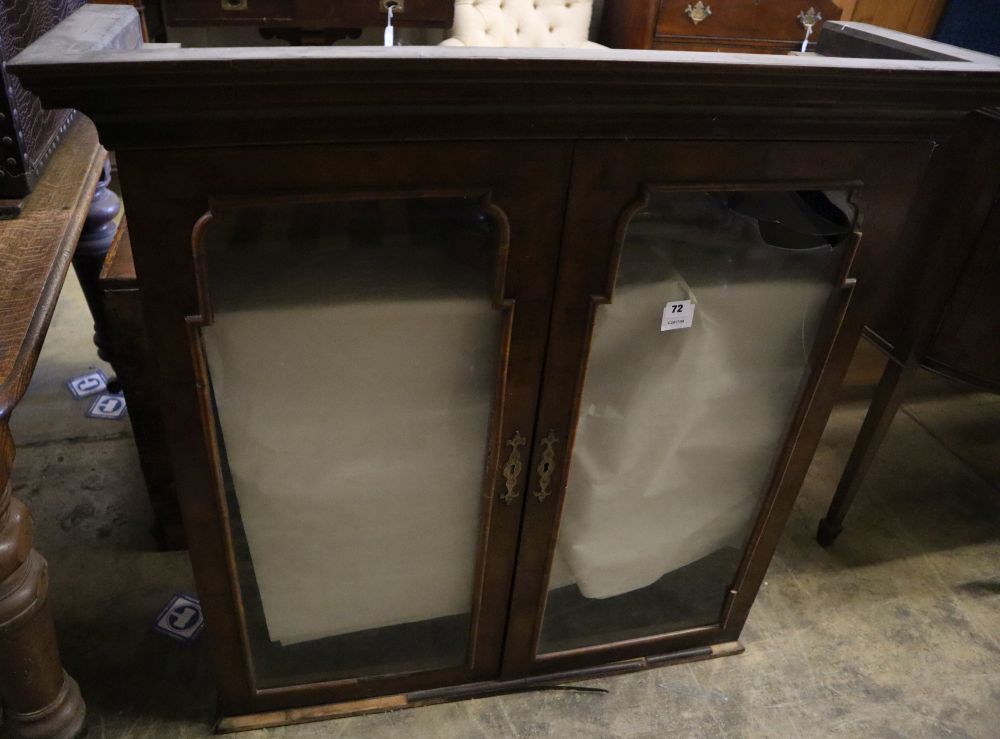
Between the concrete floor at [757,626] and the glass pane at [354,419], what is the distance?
0.19 meters

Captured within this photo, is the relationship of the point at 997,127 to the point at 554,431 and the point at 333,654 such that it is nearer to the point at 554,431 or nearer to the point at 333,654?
the point at 554,431

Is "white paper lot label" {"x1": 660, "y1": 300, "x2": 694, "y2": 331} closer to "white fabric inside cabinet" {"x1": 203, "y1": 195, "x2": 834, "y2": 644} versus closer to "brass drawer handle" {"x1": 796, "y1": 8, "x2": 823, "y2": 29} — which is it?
"white fabric inside cabinet" {"x1": 203, "y1": 195, "x2": 834, "y2": 644}

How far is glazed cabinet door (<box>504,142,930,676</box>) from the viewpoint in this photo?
0.79 m

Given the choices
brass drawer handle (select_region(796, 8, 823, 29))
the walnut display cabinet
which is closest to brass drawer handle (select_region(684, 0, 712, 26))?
brass drawer handle (select_region(796, 8, 823, 29))

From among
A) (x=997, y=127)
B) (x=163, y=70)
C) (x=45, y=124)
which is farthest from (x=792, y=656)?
(x=45, y=124)

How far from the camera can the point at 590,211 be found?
76 cm

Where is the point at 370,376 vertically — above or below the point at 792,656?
above

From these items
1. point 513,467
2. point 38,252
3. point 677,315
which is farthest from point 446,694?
point 38,252

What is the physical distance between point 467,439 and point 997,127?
89cm

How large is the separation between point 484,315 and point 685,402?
317 millimetres

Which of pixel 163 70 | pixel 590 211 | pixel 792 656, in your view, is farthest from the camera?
pixel 792 656

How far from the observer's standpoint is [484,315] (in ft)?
2.72

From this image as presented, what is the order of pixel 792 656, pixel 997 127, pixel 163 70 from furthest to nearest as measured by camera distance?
1. pixel 792 656
2. pixel 997 127
3. pixel 163 70

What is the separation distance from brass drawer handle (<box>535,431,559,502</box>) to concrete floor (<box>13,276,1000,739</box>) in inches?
16.8
